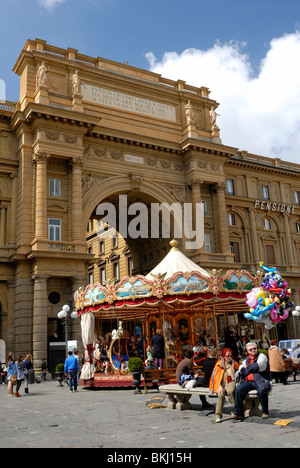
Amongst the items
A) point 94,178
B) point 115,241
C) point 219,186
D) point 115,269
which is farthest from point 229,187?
point 94,178

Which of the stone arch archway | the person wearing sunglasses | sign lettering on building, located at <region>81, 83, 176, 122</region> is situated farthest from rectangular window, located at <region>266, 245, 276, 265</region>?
the person wearing sunglasses

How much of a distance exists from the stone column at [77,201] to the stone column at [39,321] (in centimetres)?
388

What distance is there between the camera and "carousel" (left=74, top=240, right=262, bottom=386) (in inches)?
711

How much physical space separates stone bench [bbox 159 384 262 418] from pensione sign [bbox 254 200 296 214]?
33772 mm

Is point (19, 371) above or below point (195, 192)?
below

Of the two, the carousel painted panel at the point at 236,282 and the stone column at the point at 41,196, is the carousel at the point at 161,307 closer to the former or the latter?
the carousel painted panel at the point at 236,282

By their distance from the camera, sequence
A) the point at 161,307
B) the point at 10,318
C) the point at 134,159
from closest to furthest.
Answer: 1. the point at 161,307
2. the point at 10,318
3. the point at 134,159

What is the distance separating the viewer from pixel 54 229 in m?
30.4

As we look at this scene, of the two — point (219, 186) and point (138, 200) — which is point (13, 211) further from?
point (219, 186)

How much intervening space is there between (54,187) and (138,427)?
2415 cm

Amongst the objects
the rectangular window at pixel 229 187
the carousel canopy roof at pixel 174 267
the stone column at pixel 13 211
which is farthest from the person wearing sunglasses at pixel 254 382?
the rectangular window at pixel 229 187

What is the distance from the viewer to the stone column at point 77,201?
30062 mm

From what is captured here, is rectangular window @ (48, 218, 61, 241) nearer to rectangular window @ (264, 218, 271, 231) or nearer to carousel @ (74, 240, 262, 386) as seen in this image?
carousel @ (74, 240, 262, 386)

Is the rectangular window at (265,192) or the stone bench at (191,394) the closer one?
the stone bench at (191,394)
